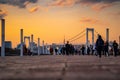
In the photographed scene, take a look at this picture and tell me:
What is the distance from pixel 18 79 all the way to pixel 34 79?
31 centimetres

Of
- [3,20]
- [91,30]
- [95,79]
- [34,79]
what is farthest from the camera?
[91,30]

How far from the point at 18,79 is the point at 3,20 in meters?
31.0

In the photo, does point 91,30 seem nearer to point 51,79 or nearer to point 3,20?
point 3,20

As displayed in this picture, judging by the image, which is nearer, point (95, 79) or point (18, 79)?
point (95, 79)

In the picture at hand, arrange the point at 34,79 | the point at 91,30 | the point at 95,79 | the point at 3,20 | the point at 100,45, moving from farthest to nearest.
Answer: the point at 91,30 < the point at 3,20 < the point at 100,45 < the point at 34,79 < the point at 95,79

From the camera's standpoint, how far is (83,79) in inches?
245

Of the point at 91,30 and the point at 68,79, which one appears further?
the point at 91,30

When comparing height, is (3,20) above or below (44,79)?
above

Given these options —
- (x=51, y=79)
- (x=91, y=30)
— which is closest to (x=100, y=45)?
(x=51, y=79)

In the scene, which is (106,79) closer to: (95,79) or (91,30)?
(95,79)

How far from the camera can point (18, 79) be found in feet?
21.7

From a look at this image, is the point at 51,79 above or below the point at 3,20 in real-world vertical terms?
below

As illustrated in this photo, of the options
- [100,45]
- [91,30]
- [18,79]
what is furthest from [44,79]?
[91,30]

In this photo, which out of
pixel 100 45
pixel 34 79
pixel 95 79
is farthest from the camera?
pixel 100 45
